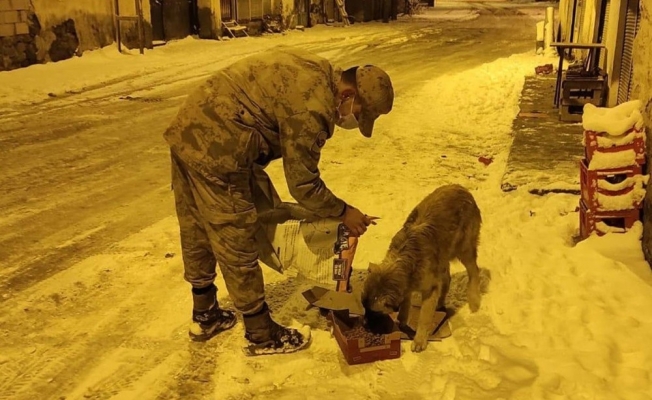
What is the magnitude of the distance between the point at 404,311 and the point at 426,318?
131mm

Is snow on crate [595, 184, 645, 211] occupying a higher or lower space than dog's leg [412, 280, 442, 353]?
higher

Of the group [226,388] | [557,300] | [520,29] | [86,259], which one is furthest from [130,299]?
[520,29]

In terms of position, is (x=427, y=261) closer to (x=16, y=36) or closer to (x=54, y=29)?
(x=16, y=36)

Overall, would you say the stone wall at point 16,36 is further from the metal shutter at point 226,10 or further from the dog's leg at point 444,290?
the dog's leg at point 444,290

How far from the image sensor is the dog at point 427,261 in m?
3.55

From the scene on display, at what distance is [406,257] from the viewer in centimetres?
372

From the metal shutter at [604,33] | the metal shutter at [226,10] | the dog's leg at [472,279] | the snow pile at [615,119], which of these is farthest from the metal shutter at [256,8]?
the dog's leg at [472,279]

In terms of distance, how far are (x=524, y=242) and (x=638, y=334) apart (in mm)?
1447

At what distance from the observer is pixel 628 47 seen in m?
8.18

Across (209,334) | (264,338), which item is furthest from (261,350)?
(209,334)

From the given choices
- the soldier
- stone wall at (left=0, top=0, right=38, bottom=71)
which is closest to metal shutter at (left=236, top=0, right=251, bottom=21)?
stone wall at (left=0, top=0, right=38, bottom=71)

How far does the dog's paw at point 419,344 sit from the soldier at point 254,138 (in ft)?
2.42

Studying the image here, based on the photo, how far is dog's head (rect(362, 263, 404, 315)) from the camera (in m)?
3.49

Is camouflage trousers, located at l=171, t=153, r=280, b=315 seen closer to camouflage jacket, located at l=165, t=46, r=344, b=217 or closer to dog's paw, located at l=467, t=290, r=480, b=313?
camouflage jacket, located at l=165, t=46, r=344, b=217
